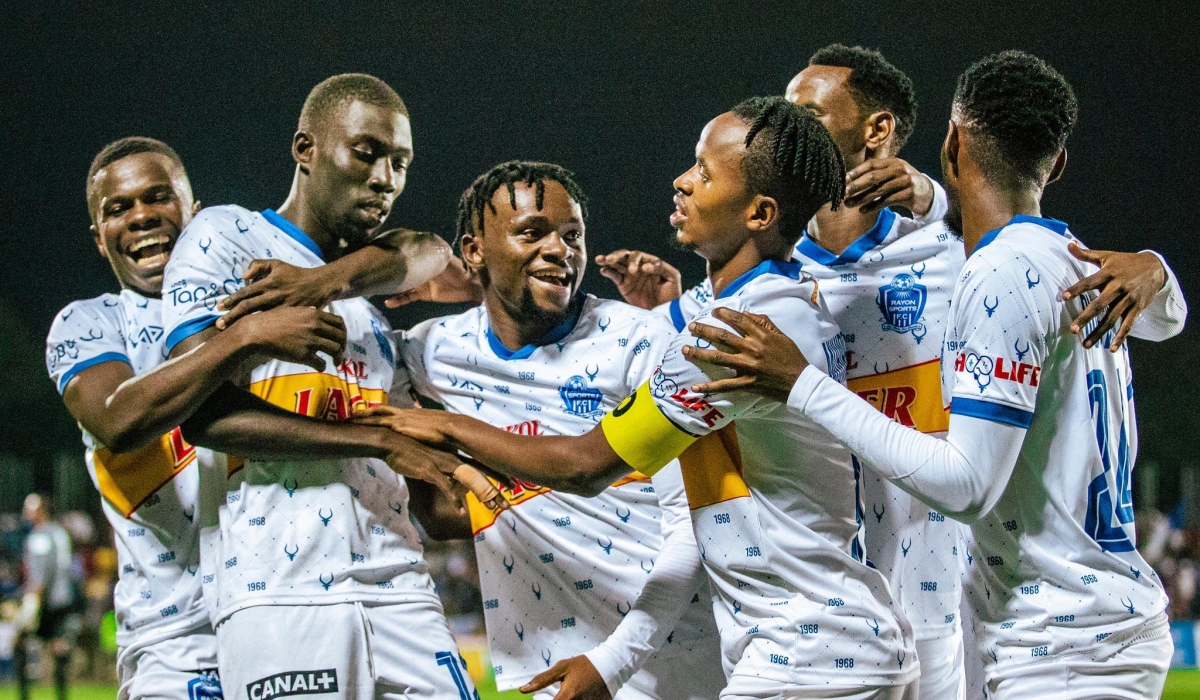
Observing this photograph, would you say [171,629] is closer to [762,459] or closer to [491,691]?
[762,459]

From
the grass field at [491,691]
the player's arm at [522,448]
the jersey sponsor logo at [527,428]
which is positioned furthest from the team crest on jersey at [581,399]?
the grass field at [491,691]

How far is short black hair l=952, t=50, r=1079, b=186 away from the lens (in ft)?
8.54

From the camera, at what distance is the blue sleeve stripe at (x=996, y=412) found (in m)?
2.33

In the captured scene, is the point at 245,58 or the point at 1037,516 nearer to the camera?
the point at 1037,516

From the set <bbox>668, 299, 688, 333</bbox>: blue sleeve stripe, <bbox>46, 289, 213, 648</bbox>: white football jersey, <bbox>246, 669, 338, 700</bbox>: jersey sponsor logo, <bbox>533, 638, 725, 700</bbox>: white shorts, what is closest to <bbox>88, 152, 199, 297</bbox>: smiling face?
<bbox>46, 289, 213, 648</bbox>: white football jersey

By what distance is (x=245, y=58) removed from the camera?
45.2 feet

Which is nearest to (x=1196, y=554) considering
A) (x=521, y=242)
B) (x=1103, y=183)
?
(x=1103, y=183)

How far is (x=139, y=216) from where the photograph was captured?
3934mm

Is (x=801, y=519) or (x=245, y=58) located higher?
(x=245, y=58)

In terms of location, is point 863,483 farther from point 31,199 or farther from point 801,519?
point 31,199

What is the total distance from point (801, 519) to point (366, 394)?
1406 mm

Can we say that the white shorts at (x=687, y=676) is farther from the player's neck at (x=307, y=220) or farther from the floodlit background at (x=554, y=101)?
the floodlit background at (x=554, y=101)

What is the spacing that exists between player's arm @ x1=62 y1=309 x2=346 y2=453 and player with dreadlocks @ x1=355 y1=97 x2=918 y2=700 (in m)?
0.51

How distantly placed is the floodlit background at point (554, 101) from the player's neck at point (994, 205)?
377 inches
